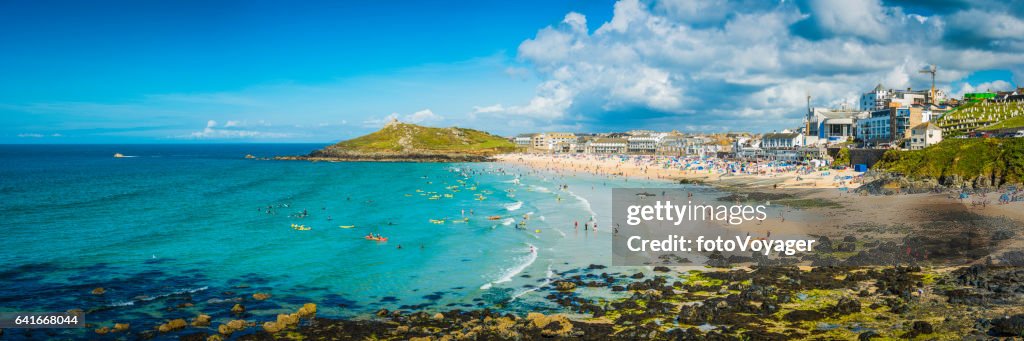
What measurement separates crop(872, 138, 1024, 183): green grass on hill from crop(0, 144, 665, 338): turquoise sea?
33962 mm

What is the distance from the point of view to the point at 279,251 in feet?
124

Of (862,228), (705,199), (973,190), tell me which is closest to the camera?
(862,228)

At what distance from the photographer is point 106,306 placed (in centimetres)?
2503

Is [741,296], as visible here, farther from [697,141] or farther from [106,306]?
[697,141]

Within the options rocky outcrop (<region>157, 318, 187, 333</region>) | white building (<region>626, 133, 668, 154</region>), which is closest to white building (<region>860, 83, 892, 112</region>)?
white building (<region>626, 133, 668, 154</region>)

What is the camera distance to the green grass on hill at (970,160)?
5512cm

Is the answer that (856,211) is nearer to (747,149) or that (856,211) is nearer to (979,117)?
(979,117)

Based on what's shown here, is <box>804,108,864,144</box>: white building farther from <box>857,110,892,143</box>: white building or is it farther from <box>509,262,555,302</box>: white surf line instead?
<box>509,262,555,302</box>: white surf line

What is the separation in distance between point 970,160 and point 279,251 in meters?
64.1

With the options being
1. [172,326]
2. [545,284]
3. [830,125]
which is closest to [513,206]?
[545,284]

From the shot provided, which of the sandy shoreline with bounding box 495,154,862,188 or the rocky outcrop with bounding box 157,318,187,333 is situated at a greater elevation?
the sandy shoreline with bounding box 495,154,862,188

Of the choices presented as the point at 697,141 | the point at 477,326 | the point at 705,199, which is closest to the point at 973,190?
the point at 705,199

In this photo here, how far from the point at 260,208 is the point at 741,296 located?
4933cm

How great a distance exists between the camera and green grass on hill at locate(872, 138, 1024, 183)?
2170 inches
